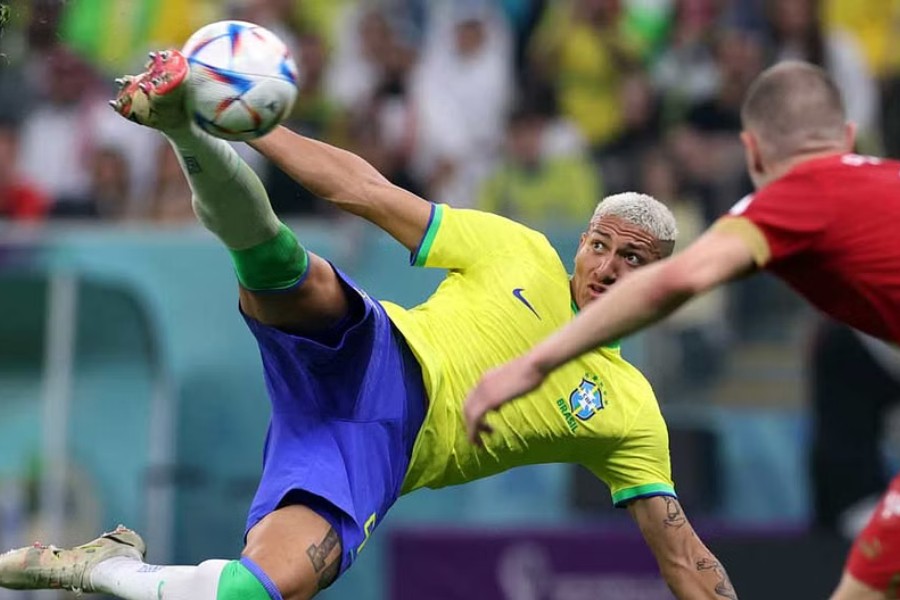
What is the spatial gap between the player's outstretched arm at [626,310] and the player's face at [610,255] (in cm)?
147

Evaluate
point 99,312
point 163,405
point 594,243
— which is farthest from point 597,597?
point 594,243

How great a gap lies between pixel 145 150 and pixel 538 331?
269 inches

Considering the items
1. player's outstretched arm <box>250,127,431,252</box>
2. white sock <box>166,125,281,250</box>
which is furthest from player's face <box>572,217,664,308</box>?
white sock <box>166,125,281,250</box>

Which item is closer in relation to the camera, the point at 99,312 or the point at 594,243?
the point at 594,243

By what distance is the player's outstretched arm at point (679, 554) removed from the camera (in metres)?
6.66

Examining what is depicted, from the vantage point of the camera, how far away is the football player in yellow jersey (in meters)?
6.12

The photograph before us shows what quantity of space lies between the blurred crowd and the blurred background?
2cm

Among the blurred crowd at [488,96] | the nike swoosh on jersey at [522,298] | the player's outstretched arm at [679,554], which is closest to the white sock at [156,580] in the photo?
the nike swoosh on jersey at [522,298]

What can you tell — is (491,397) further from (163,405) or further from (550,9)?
(550,9)

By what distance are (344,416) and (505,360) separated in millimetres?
687

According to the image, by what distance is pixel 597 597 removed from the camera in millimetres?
10719

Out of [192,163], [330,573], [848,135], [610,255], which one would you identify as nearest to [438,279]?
[610,255]

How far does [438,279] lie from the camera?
1100 centimetres

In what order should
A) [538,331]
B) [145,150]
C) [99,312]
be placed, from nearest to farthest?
[538,331] → [99,312] → [145,150]
